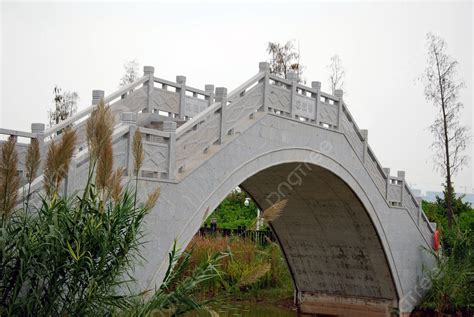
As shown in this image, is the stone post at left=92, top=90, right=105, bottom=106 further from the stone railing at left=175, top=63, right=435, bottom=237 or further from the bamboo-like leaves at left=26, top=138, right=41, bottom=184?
the bamboo-like leaves at left=26, top=138, right=41, bottom=184

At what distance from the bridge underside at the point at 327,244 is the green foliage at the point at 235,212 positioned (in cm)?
856

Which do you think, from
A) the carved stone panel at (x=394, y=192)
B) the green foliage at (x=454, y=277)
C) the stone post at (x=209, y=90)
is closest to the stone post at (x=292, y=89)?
the stone post at (x=209, y=90)

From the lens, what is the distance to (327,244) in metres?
14.6

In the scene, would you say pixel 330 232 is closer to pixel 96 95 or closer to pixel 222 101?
pixel 222 101

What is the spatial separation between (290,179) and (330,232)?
205 centimetres

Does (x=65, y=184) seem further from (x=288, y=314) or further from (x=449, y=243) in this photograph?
(x=449, y=243)

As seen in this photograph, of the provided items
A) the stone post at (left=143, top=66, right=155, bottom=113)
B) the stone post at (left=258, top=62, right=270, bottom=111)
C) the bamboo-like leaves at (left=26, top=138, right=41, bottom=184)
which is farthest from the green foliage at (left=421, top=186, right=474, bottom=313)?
the bamboo-like leaves at (left=26, top=138, right=41, bottom=184)

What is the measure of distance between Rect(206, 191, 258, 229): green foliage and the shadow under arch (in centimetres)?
860

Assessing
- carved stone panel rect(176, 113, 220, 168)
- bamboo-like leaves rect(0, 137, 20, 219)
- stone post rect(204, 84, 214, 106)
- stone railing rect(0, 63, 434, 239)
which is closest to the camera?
bamboo-like leaves rect(0, 137, 20, 219)

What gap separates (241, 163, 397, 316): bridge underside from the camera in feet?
43.7

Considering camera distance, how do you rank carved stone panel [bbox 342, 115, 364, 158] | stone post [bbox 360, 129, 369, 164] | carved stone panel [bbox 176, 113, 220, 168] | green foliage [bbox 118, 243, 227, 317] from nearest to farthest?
green foliage [bbox 118, 243, 227, 317] < carved stone panel [bbox 176, 113, 220, 168] < carved stone panel [bbox 342, 115, 364, 158] < stone post [bbox 360, 129, 369, 164]

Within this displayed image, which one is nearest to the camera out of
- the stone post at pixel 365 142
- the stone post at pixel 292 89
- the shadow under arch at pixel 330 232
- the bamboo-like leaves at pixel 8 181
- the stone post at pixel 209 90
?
the bamboo-like leaves at pixel 8 181

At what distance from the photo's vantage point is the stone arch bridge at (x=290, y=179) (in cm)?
830

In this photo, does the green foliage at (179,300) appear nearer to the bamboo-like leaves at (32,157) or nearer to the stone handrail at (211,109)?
the bamboo-like leaves at (32,157)
